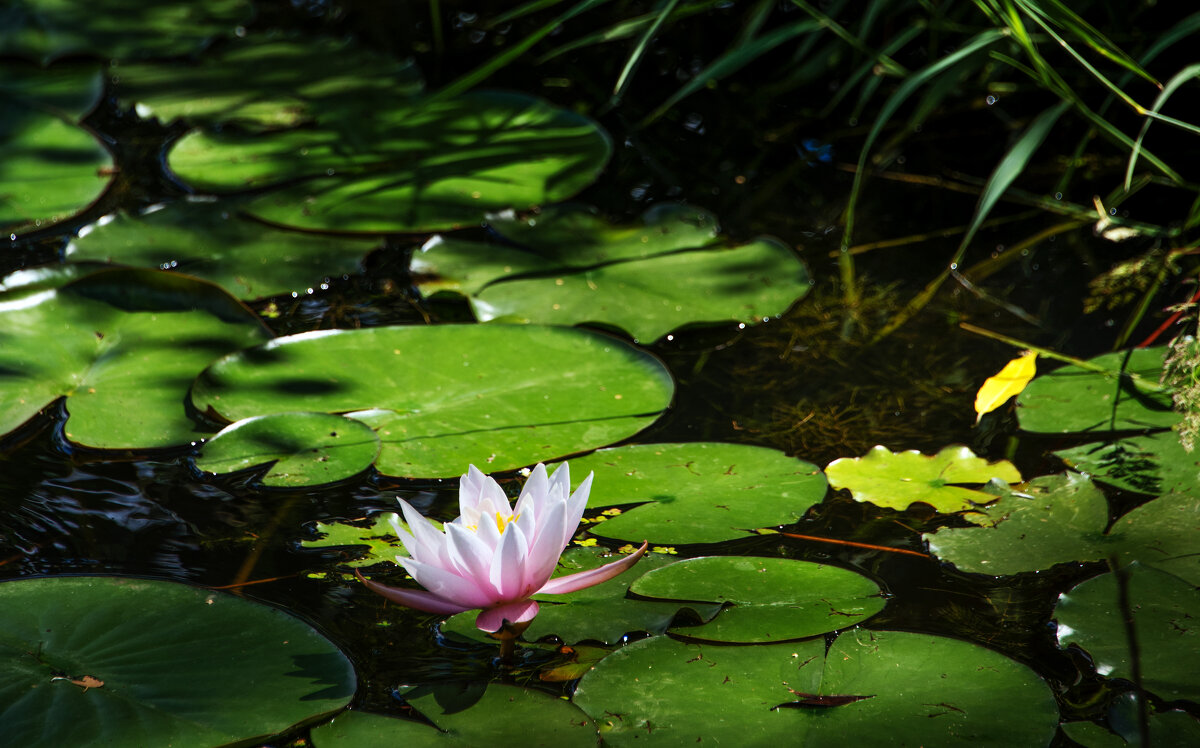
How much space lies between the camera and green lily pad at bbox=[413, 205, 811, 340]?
187 centimetres

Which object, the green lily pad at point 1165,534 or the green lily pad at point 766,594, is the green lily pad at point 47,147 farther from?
the green lily pad at point 1165,534

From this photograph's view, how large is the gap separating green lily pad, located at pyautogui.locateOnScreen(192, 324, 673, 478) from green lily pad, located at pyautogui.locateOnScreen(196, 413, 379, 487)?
0.04 meters

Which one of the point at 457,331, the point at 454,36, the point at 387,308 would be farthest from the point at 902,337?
the point at 454,36

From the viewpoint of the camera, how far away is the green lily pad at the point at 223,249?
196 centimetres

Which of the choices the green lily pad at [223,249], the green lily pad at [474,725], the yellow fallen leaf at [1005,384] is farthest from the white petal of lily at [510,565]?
the green lily pad at [223,249]

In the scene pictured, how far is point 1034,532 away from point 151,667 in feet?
3.73

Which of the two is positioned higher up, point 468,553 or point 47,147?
point 47,147

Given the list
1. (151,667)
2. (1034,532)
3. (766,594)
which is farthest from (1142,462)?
(151,667)

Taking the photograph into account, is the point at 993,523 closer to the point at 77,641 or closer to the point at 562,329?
the point at 562,329

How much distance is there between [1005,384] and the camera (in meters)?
1.62

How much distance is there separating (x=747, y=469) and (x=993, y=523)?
1.16ft

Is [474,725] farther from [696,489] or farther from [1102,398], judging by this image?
[1102,398]

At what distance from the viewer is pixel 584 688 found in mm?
1095

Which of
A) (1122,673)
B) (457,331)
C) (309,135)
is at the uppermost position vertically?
(309,135)
